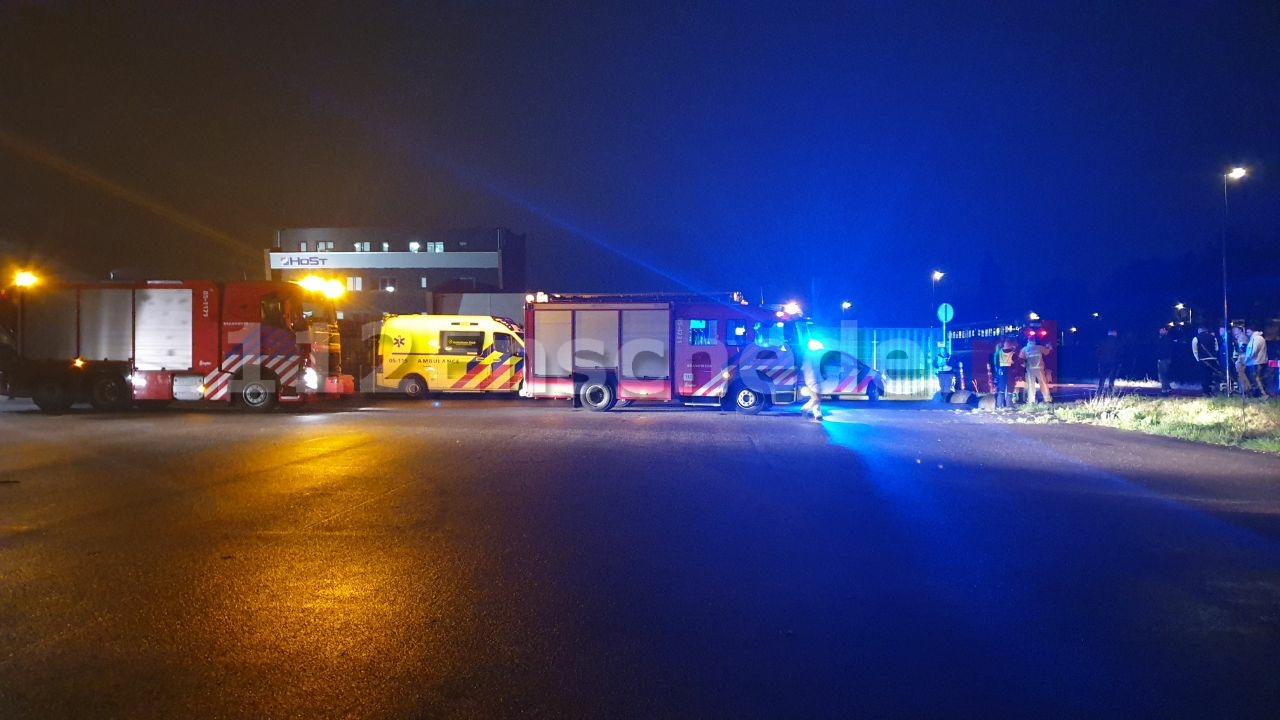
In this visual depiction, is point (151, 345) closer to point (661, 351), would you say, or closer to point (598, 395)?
point (598, 395)

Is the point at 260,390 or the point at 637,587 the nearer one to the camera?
→ the point at 637,587

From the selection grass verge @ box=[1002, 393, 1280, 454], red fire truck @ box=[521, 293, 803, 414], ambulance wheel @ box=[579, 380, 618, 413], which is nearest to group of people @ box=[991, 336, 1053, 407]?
grass verge @ box=[1002, 393, 1280, 454]

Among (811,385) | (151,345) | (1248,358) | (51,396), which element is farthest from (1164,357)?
(51,396)

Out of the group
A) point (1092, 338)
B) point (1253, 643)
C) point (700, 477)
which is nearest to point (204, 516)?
point (700, 477)

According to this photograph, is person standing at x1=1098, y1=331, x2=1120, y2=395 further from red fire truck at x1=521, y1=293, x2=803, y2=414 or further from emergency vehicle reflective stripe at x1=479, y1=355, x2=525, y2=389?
emergency vehicle reflective stripe at x1=479, y1=355, x2=525, y2=389

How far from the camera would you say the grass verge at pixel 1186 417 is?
13867mm

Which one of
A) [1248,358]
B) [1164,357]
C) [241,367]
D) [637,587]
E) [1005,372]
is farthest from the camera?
[1164,357]

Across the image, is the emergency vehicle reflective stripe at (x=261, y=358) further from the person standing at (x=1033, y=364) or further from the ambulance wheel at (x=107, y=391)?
the person standing at (x=1033, y=364)

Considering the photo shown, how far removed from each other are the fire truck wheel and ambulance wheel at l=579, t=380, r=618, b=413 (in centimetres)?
289

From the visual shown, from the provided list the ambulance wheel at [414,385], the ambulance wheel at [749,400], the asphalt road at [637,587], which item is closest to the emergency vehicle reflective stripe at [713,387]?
the ambulance wheel at [749,400]

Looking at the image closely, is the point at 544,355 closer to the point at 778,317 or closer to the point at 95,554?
the point at 778,317

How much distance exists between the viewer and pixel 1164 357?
29.2 meters

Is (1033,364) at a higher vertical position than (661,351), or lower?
lower

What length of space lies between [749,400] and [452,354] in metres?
8.95
